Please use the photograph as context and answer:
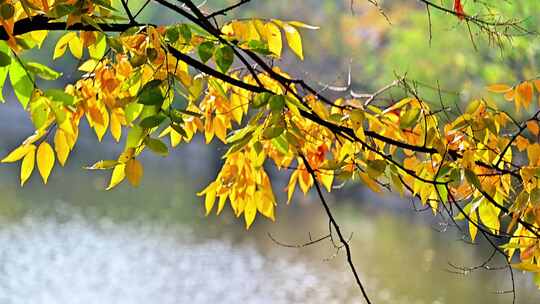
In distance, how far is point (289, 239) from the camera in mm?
10109

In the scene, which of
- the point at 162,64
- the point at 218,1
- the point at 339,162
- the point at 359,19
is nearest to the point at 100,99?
the point at 162,64

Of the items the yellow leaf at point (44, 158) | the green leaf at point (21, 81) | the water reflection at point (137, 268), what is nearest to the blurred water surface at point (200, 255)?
the water reflection at point (137, 268)

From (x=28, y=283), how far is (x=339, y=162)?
728 centimetres

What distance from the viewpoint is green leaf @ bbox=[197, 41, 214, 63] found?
1.10m

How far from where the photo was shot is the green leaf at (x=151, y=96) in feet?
3.39

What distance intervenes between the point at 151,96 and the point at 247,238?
30.8ft

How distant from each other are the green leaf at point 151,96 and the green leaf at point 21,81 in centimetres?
12

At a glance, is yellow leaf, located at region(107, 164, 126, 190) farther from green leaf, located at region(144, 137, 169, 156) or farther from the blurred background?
the blurred background

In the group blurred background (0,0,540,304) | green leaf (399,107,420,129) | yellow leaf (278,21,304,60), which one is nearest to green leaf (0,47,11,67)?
yellow leaf (278,21,304,60)

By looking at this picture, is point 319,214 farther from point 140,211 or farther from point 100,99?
point 100,99

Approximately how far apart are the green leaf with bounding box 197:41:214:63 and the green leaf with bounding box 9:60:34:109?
203mm

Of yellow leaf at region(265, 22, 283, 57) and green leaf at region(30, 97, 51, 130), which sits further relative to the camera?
yellow leaf at region(265, 22, 283, 57)

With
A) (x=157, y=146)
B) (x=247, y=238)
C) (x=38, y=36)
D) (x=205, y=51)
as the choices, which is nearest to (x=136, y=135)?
(x=157, y=146)

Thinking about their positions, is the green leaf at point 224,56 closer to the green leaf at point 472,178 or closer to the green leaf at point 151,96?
the green leaf at point 151,96
